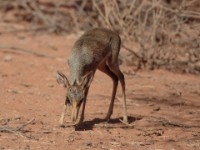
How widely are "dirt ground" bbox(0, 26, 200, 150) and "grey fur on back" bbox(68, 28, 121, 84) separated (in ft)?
2.45

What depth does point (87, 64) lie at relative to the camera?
7.27 metres

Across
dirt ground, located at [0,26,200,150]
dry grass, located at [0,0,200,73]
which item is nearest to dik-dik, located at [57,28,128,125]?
dirt ground, located at [0,26,200,150]

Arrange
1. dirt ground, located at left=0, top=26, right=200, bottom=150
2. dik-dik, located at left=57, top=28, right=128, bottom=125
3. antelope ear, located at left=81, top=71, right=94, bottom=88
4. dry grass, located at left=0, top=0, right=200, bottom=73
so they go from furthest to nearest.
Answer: dry grass, located at left=0, top=0, right=200, bottom=73 < antelope ear, located at left=81, top=71, right=94, bottom=88 < dik-dik, located at left=57, top=28, right=128, bottom=125 < dirt ground, located at left=0, top=26, right=200, bottom=150

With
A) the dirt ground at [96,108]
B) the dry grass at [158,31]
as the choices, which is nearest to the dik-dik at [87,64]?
the dirt ground at [96,108]

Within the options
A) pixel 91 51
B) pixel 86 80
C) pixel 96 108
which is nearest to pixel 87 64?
pixel 91 51

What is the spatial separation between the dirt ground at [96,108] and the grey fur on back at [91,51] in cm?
75

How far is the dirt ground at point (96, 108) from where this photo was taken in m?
6.62

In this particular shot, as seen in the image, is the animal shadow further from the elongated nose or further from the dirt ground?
the elongated nose

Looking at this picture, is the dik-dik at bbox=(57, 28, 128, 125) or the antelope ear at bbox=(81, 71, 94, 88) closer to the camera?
the dik-dik at bbox=(57, 28, 128, 125)

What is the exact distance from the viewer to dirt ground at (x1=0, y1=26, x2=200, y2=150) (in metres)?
6.62

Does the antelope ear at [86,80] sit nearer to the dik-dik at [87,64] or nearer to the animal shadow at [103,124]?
the dik-dik at [87,64]

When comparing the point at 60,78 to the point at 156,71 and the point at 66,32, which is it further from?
the point at 66,32

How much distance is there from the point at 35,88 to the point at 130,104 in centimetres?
164

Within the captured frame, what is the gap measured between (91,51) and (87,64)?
0.65 ft
